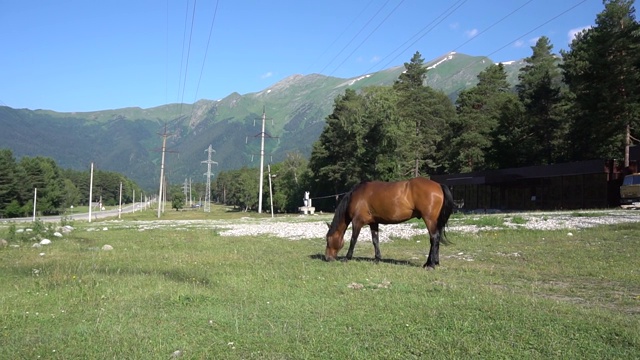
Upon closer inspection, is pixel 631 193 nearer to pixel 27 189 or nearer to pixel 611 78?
pixel 611 78

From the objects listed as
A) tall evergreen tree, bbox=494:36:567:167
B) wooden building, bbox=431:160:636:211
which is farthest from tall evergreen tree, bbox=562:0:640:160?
tall evergreen tree, bbox=494:36:567:167

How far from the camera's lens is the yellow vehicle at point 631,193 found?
3316 cm

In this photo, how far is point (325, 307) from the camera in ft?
25.6

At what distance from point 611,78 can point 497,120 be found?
32231 millimetres

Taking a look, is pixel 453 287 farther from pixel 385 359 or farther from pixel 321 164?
pixel 321 164

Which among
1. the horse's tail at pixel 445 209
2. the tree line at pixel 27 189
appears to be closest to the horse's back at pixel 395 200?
the horse's tail at pixel 445 209

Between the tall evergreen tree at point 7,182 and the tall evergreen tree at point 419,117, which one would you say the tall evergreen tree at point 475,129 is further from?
the tall evergreen tree at point 7,182

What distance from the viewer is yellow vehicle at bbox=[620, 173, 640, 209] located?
3316cm

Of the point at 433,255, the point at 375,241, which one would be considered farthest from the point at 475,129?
the point at 433,255

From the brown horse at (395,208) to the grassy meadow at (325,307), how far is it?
2.41 ft

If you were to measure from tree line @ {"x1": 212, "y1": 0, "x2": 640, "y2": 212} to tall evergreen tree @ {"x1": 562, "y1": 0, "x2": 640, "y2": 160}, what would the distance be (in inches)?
3.7

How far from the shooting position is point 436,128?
92.5 meters

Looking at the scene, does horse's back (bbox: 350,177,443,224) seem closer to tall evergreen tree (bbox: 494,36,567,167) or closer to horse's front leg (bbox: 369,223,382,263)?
horse's front leg (bbox: 369,223,382,263)

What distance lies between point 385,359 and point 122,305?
509 centimetres
